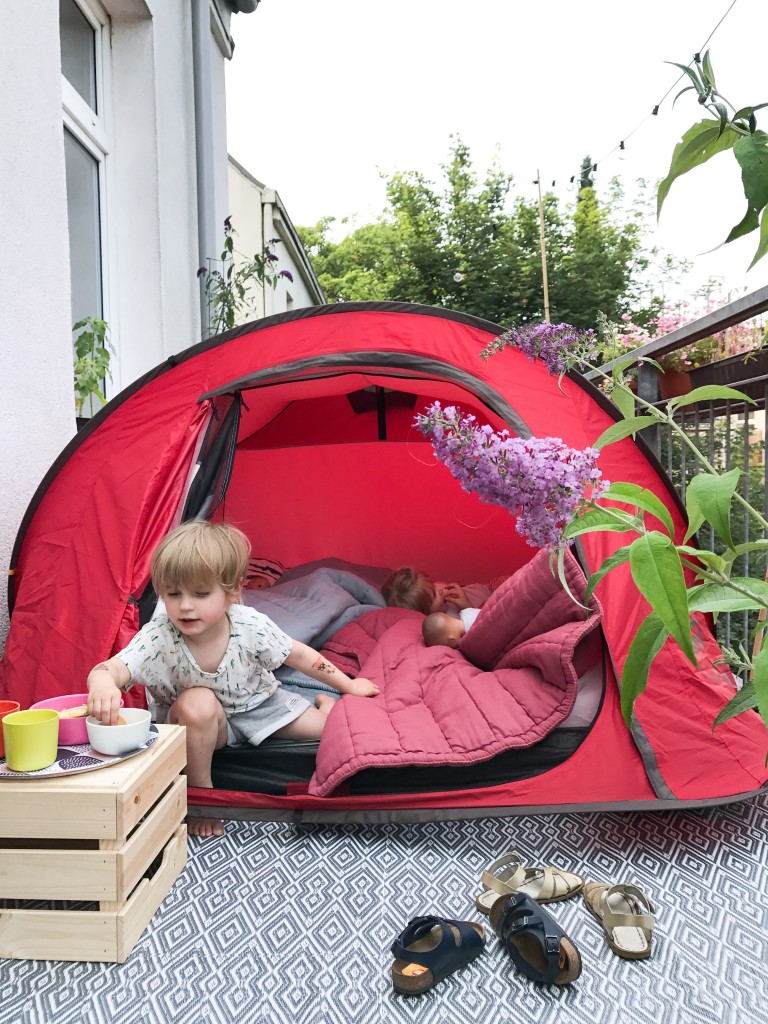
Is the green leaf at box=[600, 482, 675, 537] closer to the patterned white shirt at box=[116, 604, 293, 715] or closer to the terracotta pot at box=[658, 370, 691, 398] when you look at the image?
the patterned white shirt at box=[116, 604, 293, 715]

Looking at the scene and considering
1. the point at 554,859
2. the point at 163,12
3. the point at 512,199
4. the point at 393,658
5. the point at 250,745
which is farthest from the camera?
the point at 512,199

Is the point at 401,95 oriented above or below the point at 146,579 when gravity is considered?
above

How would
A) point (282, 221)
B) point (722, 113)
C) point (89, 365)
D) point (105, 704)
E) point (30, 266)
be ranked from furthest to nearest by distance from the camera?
point (282, 221)
point (89, 365)
point (30, 266)
point (105, 704)
point (722, 113)

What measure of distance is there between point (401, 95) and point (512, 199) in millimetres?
4777

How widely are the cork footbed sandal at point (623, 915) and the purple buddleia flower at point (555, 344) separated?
85cm

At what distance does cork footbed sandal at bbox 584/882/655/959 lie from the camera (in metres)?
1.12

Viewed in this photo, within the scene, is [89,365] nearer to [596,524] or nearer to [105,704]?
[105,704]

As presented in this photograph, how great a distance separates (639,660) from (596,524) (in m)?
0.14

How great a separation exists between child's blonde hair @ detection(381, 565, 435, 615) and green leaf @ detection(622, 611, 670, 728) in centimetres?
185

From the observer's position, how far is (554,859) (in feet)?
4.55

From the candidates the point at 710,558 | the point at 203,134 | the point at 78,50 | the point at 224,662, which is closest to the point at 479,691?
the point at 224,662

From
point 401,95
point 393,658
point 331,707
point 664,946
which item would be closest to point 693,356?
point 393,658

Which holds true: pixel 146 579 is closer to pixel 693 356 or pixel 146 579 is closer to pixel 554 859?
pixel 554 859

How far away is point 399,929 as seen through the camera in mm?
1189
